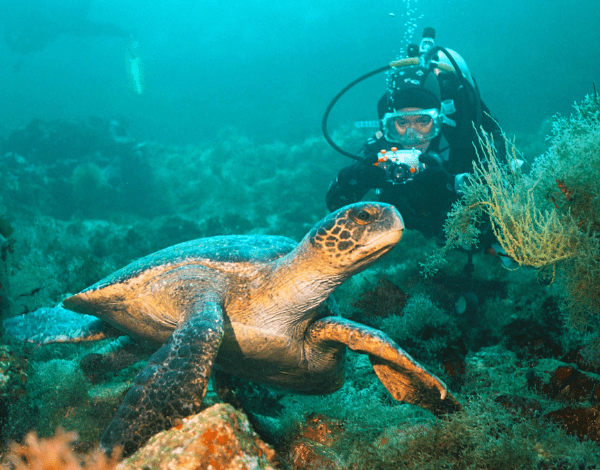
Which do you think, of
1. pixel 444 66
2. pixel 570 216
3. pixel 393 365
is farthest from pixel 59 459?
pixel 444 66

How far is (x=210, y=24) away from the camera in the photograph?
8225 cm

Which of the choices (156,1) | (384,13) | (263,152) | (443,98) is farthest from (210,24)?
(443,98)

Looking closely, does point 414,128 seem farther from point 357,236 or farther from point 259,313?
point 259,313

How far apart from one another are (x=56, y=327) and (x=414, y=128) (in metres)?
5.49

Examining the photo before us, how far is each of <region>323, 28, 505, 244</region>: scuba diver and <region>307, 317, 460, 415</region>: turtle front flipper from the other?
222 cm

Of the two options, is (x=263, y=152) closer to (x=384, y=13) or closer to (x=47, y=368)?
(x=47, y=368)

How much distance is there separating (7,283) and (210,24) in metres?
98.4

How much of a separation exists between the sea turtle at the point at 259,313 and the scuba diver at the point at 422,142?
7.25 ft

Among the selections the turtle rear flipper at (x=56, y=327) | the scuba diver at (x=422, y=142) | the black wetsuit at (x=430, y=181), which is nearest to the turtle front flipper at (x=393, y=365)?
the turtle rear flipper at (x=56, y=327)

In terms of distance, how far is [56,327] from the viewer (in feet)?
8.48

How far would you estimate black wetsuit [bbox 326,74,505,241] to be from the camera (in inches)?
161

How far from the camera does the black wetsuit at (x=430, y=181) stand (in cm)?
409

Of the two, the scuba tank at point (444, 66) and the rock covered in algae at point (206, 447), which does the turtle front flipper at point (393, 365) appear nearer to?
the rock covered in algae at point (206, 447)

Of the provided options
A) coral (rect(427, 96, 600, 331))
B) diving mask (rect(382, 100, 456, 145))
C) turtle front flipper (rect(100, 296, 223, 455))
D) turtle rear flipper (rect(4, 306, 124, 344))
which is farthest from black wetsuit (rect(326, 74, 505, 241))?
turtle front flipper (rect(100, 296, 223, 455))
